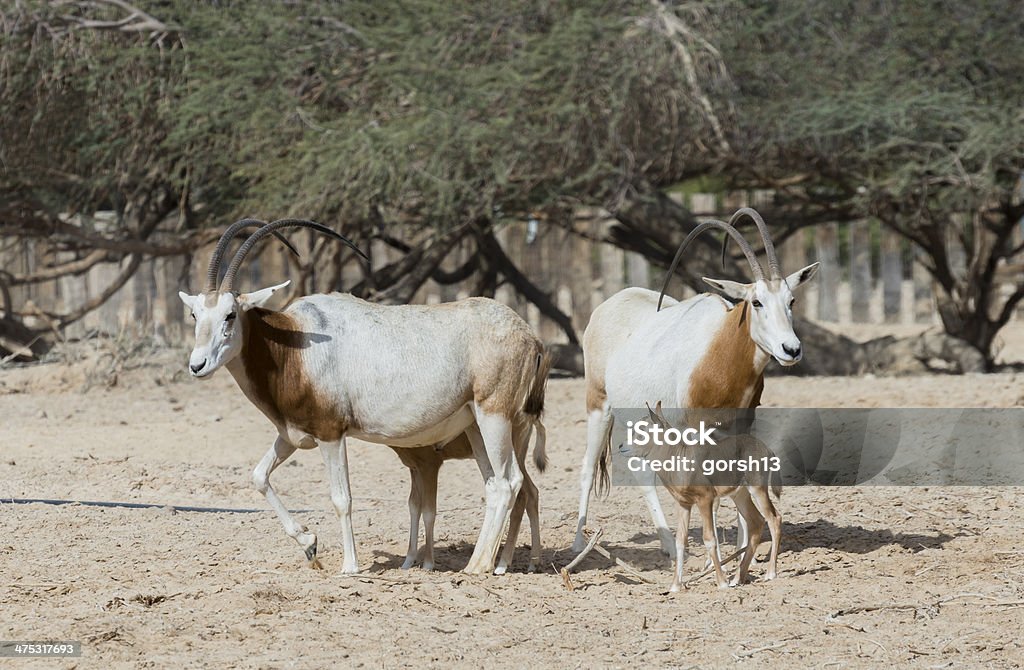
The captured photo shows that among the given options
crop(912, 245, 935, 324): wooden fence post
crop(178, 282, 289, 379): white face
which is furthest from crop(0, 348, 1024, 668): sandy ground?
crop(912, 245, 935, 324): wooden fence post

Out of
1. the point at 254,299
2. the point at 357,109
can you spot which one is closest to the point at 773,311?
the point at 254,299

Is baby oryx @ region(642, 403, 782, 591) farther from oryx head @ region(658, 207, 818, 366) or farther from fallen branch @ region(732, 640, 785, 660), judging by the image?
fallen branch @ region(732, 640, 785, 660)

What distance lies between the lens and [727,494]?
20.4ft

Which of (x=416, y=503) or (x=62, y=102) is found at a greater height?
(x=62, y=102)

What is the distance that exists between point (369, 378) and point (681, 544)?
167 centimetres

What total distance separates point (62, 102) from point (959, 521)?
10.5m

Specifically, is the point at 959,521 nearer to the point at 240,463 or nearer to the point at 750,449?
the point at 750,449

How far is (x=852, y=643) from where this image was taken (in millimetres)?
5133

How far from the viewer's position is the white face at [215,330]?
20.7 ft

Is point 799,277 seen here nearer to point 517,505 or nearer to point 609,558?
point 609,558

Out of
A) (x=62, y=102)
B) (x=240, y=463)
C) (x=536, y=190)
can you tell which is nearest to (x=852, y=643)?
(x=240, y=463)

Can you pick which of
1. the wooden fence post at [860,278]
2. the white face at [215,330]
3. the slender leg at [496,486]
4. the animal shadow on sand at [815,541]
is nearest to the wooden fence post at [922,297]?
the wooden fence post at [860,278]

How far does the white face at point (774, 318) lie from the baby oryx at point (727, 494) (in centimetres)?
46

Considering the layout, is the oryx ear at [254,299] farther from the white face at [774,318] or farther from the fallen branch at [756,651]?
the fallen branch at [756,651]
